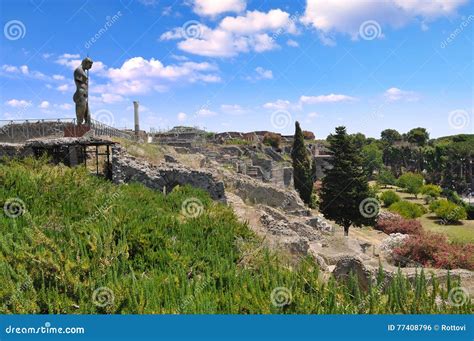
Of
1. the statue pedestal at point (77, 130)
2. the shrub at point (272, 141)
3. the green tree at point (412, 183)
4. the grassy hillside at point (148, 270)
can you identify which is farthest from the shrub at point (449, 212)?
the shrub at point (272, 141)

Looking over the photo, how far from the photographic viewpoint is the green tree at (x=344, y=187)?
3028 cm

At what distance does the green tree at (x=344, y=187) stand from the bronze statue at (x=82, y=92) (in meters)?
19.5

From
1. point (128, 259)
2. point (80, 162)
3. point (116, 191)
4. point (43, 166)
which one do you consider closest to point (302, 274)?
point (128, 259)

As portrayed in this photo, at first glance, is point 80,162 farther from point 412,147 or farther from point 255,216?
point 412,147

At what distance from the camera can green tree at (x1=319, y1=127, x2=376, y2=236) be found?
30.3 m

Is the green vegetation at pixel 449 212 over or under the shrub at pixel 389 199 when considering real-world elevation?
under

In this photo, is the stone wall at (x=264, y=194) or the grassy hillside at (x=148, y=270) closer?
the grassy hillside at (x=148, y=270)

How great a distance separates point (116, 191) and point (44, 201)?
2.59 meters

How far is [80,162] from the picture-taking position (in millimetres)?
17438

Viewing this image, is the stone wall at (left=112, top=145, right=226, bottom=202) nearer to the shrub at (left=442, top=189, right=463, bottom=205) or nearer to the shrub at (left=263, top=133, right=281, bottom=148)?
the shrub at (left=442, top=189, right=463, bottom=205)
